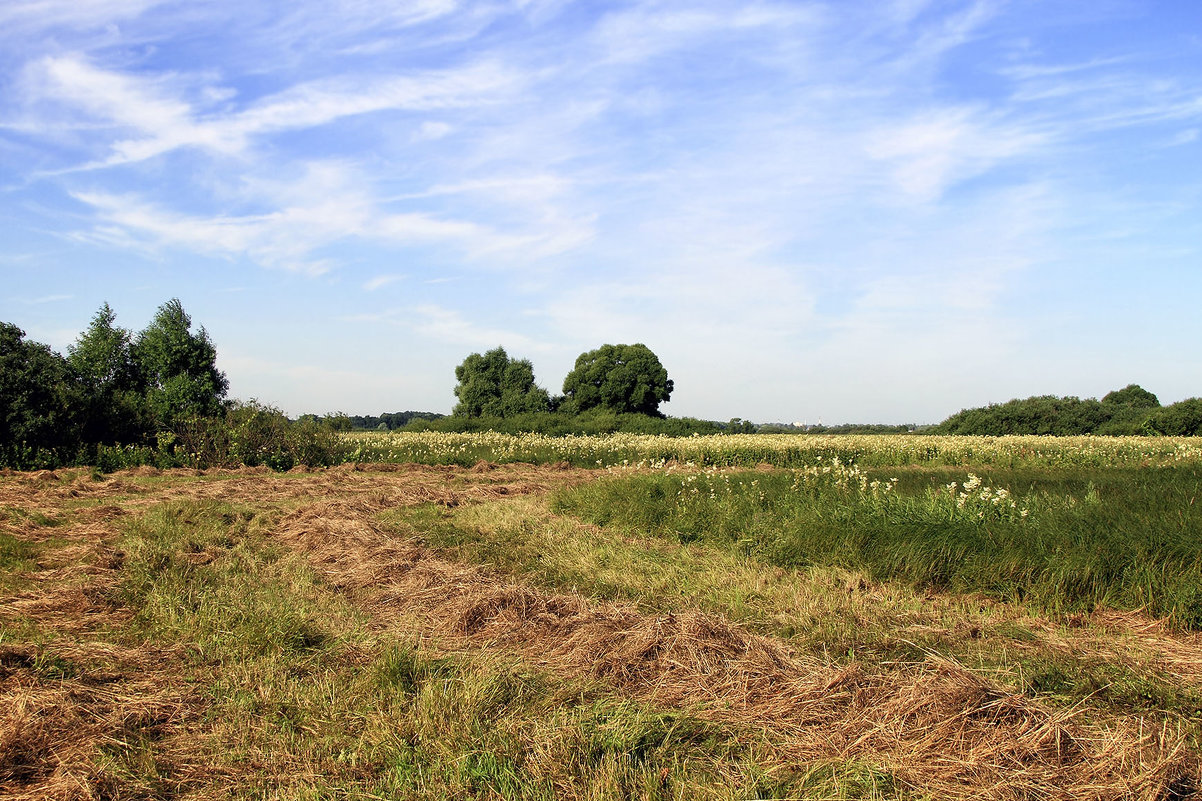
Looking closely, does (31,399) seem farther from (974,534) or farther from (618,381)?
(618,381)

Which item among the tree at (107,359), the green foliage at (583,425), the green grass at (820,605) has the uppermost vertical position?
the tree at (107,359)

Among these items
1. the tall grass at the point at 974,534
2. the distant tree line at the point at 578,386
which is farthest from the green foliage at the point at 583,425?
the tall grass at the point at 974,534

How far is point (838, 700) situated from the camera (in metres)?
3.50

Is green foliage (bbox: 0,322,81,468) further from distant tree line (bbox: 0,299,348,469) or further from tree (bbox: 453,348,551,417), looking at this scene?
tree (bbox: 453,348,551,417)

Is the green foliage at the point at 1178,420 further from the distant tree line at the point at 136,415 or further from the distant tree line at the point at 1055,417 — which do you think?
the distant tree line at the point at 136,415

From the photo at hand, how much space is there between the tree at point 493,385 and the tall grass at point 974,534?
42200 mm

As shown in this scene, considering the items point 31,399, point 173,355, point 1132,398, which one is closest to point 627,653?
point 31,399

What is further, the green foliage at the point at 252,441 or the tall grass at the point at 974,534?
the green foliage at the point at 252,441

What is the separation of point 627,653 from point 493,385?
49914 mm

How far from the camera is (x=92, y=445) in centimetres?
1792

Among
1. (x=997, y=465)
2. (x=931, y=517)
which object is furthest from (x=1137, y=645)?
(x=997, y=465)

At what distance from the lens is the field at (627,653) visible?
9.59ft

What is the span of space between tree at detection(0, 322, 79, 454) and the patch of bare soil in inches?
625

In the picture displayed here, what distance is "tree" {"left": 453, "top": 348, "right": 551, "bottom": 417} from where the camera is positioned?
51688 millimetres
